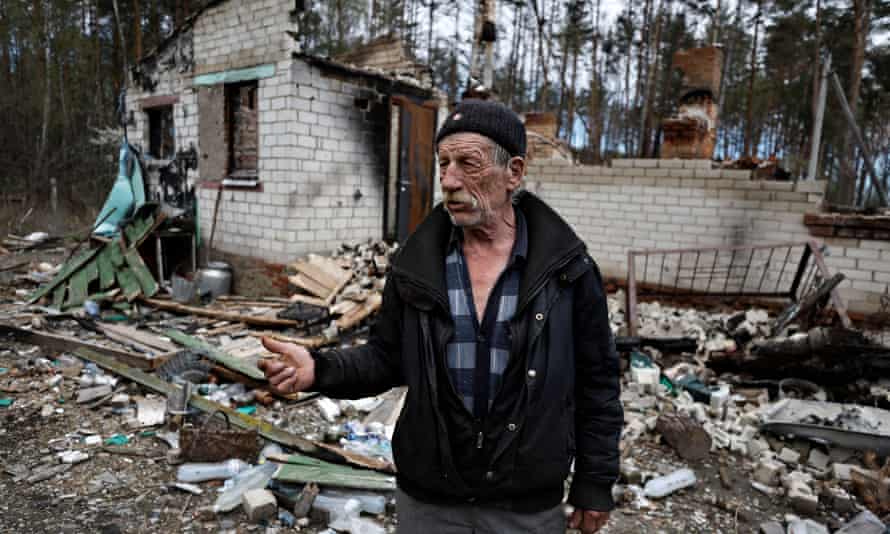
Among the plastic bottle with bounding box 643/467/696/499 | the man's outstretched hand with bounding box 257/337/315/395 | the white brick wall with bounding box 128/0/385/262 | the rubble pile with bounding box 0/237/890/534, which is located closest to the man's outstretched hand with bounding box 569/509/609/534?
the man's outstretched hand with bounding box 257/337/315/395

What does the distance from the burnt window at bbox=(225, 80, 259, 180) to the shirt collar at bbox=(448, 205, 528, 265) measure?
7853mm

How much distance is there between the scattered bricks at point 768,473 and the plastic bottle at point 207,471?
387cm

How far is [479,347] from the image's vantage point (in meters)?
1.44

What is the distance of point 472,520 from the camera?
1438 millimetres

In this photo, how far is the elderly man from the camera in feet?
4.62

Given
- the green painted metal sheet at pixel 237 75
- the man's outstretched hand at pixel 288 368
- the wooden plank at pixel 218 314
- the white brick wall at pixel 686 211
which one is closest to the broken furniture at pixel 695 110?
the white brick wall at pixel 686 211

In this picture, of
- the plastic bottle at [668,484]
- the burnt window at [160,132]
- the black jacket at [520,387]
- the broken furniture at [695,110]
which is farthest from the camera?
the burnt window at [160,132]

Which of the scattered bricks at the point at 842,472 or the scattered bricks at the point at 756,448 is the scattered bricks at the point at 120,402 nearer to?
the scattered bricks at the point at 756,448

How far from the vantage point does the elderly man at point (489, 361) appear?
1.41 m

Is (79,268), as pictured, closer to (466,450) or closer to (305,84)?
(305,84)

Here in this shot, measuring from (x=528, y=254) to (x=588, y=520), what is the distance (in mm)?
902

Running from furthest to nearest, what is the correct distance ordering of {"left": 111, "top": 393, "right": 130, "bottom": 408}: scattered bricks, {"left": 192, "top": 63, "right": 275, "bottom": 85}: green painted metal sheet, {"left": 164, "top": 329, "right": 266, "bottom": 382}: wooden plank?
1. {"left": 192, "top": 63, "right": 275, "bottom": 85}: green painted metal sheet
2. {"left": 164, "top": 329, "right": 266, "bottom": 382}: wooden plank
3. {"left": 111, "top": 393, "right": 130, "bottom": 408}: scattered bricks

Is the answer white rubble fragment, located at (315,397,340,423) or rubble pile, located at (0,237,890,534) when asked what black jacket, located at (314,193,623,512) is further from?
white rubble fragment, located at (315,397,340,423)

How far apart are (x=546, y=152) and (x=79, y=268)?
10.2 metres
